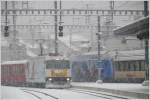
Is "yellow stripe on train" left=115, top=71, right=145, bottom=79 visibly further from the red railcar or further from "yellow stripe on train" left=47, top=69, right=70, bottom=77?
the red railcar

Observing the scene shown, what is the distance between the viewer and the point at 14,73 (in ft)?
132

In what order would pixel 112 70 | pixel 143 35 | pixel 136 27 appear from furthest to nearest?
1. pixel 112 70
2. pixel 143 35
3. pixel 136 27

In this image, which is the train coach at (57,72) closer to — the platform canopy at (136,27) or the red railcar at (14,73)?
the red railcar at (14,73)

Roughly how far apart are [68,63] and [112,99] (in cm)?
1369

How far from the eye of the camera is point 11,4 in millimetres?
45438

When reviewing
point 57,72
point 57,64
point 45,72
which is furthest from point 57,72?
point 45,72

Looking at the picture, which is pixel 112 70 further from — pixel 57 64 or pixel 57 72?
pixel 57 72

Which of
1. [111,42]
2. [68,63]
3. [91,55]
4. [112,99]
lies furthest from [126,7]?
[112,99]

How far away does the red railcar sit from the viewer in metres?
38.8

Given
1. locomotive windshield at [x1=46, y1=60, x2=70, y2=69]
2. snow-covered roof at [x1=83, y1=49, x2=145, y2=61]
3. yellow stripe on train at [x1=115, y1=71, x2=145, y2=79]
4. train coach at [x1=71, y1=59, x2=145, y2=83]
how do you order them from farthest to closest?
train coach at [x1=71, y1=59, x2=145, y2=83] < yellow stripe on train at [x1=115, y1=71, x2=145, y2=79] < snow-covered roof at [x1=83, y1=49, x2=145, y2=61] < locomotive windshield at [x1=46, y1=60, x2=70, y2=69]

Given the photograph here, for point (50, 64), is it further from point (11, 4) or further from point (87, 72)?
point (11, 4)

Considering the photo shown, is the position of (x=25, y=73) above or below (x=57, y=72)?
below

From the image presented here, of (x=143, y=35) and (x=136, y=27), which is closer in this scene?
(x=136, y=27)

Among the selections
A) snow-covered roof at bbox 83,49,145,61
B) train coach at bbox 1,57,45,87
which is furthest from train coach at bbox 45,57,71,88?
snow-covered roof at bbox 83,49,145,61
